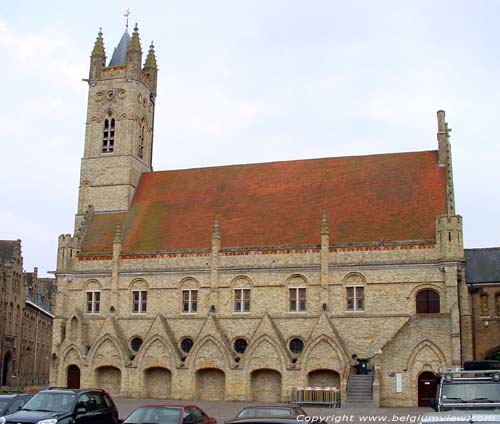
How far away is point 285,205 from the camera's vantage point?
46094 mm

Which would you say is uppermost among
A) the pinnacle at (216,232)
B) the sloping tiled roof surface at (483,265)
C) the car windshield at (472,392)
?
the pinnacle at (216,232)

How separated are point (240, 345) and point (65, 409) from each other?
23.7 meters

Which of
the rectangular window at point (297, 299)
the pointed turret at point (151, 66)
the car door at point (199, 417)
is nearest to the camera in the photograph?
the car door at point (199, 417)

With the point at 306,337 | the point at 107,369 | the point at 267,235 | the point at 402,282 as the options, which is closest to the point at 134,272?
the point at 107,369

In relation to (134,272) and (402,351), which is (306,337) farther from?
(134,272)

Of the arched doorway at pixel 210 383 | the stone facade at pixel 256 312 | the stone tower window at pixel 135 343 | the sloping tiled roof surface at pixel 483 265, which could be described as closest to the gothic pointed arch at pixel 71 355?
the stone facade at pixel 256 312

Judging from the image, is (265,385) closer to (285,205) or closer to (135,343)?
(135,343)

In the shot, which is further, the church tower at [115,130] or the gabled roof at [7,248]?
the gabled roof at [7,248]

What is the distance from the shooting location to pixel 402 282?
40.3m

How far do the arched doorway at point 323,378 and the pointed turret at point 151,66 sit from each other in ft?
97.9

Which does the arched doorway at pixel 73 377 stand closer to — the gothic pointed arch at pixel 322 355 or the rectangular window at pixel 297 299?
the rectangular window at pixel 297 299

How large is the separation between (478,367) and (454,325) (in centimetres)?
1518

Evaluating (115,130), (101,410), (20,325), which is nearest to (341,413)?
(101,410)

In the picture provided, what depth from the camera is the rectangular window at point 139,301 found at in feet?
149
